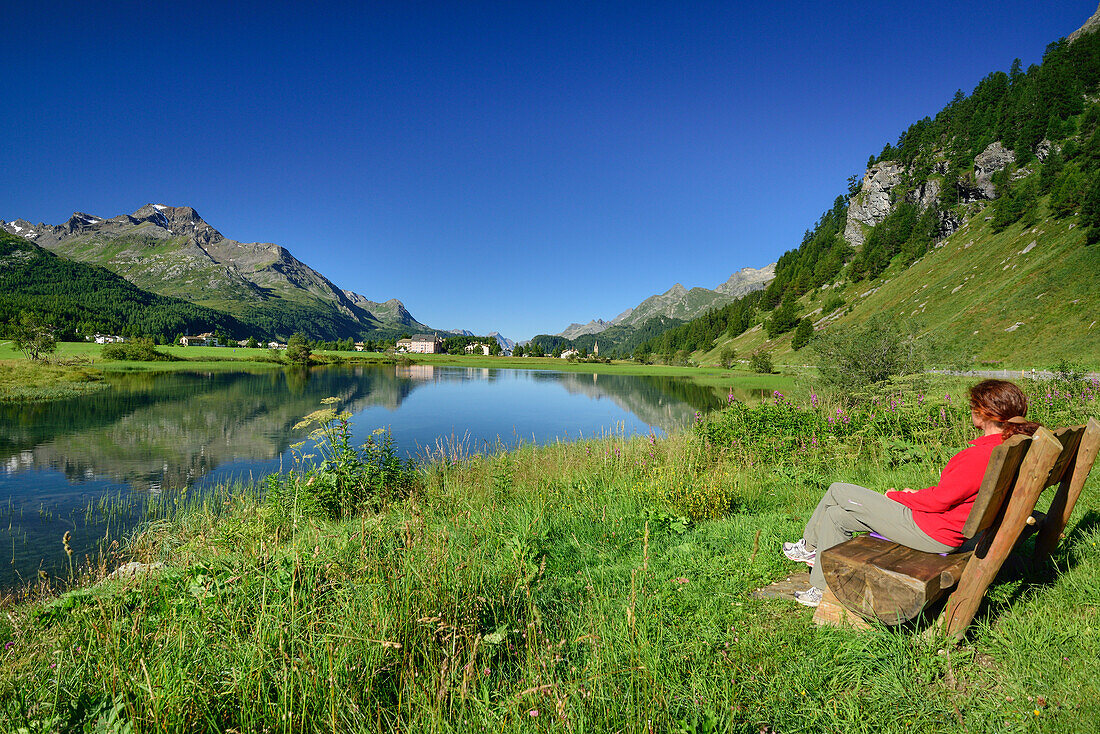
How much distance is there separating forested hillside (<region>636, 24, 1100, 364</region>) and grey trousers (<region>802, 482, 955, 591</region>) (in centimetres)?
2384

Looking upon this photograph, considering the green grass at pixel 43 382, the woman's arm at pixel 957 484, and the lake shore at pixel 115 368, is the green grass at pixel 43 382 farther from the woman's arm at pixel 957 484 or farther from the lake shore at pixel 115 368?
the woman's arm at pixel 957 484

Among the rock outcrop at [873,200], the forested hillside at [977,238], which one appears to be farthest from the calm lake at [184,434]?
the rock outcrop at [873,200]

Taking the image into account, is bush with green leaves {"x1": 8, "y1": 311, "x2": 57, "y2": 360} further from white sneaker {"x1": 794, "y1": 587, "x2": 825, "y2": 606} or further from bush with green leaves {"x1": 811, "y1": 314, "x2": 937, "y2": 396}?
bush with green leaves {"x1": 811, "y1": 314, "x2": 937, "y2": 396}

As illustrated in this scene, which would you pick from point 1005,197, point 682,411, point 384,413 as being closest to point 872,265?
point 1005,197

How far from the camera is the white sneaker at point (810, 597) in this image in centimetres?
371

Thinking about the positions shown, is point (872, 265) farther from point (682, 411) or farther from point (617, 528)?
point (617, 528)

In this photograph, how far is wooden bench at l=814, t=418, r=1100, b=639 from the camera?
2602mm

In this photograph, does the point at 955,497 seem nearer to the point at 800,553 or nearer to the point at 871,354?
the point at 800,553

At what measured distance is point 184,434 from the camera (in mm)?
23219

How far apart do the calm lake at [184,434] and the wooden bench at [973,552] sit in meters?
8.10

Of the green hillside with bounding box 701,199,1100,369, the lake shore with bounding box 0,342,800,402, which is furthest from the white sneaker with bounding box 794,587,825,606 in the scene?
the lake shore with bounding box 0,342,800,402

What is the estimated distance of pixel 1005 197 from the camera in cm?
8150

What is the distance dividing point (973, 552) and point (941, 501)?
0.37 meters

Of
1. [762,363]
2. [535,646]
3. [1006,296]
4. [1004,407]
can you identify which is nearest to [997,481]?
[1004,407]
